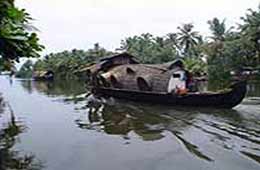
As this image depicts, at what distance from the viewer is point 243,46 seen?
4500cm

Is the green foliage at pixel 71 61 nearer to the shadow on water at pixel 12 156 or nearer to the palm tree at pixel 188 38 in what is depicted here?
the palm tree at pixel 188 38

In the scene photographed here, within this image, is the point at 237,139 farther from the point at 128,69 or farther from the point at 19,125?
the point at 128,69

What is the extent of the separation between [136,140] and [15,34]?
7.79 m

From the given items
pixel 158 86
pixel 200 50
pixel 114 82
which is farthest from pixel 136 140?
pixel 200 50

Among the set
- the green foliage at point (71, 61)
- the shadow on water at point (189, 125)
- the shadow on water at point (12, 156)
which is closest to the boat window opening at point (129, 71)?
the shadow on water at point (189, 125)

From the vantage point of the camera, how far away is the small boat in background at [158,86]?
1984 centimetres

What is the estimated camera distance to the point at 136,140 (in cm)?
1319

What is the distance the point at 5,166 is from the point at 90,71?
25.3 m

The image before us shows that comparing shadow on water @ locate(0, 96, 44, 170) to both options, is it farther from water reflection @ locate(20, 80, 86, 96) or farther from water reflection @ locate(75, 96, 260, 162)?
water reflection @ locate(20, 80, 86, 96)

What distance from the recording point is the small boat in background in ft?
65.1

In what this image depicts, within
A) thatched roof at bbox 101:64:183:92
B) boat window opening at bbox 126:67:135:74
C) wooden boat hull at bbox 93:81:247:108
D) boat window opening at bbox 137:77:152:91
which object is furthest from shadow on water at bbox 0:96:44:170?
boat window opening at bbox 126:67:135:74

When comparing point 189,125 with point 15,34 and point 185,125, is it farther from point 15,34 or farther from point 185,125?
point 15,34

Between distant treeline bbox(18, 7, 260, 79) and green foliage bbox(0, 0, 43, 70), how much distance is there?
40110mm

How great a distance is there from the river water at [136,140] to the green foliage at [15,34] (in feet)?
13.0
